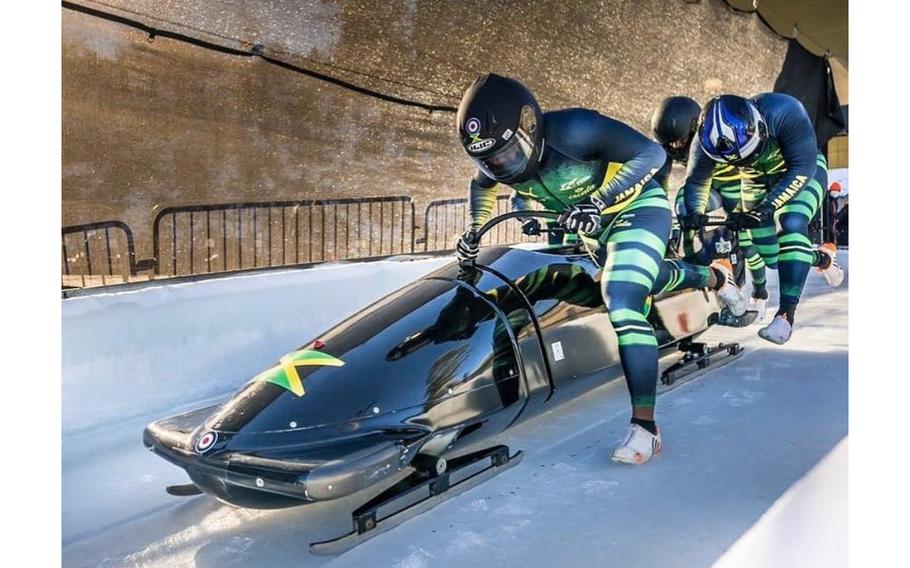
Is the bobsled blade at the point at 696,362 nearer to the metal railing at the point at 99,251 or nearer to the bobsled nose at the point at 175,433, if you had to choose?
the bobsled nose at the point at 175,433

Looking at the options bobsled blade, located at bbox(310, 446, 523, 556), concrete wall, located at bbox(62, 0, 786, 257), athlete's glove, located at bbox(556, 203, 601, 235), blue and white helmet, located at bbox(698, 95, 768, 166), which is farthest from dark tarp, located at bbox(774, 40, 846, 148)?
bobsled blade, located at bbox(310, 446, 523, 556)

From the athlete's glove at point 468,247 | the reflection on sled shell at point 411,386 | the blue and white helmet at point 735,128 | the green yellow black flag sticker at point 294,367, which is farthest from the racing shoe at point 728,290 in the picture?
the green yellow black flag sticker at point 294,367

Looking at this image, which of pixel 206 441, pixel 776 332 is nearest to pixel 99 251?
pixel 206 441

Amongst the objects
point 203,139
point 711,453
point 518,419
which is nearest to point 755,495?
point 711,453

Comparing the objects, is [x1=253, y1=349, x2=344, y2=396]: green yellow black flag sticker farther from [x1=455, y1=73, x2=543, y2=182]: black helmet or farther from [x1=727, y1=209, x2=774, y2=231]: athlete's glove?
[x1=727, y1=209, x2=774, y2=231]: athlete's glove

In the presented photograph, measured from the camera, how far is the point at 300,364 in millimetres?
1593

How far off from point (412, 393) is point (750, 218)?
4.07ft

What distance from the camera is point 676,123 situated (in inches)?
101

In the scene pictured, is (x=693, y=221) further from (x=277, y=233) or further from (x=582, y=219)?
(x=277, y=233)

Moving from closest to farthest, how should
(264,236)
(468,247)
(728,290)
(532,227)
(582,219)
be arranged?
1. (582,219)
2. (468,247)
3. (532,227)
4. (264,236)
5. (728,290)

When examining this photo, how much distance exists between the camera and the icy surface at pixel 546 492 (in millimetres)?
1382

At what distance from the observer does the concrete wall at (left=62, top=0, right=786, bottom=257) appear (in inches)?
77.6

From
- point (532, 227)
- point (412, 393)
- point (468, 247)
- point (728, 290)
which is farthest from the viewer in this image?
point (728, 290)
